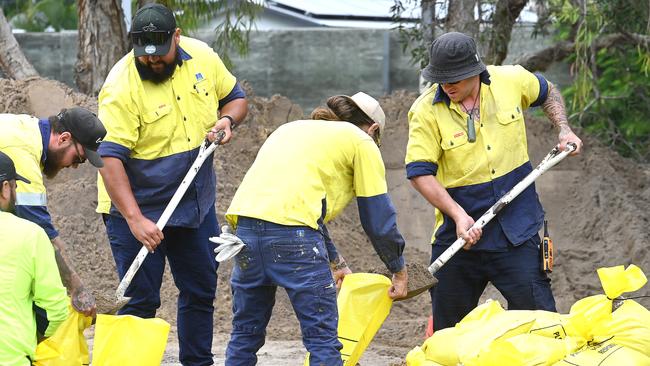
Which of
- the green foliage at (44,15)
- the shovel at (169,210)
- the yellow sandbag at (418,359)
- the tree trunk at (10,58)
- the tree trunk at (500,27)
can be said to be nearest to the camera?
the yellow sandbag at (418,359)

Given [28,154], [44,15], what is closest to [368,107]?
[28,154]

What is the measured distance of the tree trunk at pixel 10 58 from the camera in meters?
11.4

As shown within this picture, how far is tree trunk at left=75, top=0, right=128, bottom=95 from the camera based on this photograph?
11.0 meters

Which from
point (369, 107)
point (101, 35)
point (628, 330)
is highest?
point (369, 107)

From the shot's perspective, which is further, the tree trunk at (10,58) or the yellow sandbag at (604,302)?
the tree trunk at (10,58)

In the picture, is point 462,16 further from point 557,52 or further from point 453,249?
point 453,249

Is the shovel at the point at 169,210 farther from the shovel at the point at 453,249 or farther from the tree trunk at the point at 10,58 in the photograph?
the tree trunk at the point at 10,58

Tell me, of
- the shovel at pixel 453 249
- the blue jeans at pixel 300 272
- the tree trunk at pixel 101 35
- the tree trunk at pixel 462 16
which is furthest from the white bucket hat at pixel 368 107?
the tree trunk at pixel 101 35

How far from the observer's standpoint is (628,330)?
5449mm

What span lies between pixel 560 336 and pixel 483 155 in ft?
3.33

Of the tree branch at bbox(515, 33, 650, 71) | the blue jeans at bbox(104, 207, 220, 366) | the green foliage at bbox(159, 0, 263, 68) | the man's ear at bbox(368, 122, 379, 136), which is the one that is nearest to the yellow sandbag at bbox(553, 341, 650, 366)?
the man's ear at bbox(368, 122, 379, 136)

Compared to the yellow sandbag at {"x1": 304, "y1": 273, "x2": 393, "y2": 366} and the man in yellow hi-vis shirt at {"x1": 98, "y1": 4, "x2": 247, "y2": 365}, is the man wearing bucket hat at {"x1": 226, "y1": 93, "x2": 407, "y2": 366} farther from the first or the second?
the man in yellow hi-vis shirt at {"x1": 98, "y1": 4, "x2": 247, "y2": 365}

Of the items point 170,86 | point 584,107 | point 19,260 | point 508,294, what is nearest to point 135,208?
point 170,86

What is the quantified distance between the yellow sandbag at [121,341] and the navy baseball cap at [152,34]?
139cm
